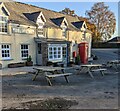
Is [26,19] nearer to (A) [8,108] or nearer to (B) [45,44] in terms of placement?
(B) [45,44]

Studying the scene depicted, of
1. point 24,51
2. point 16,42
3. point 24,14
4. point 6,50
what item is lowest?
point 24,51

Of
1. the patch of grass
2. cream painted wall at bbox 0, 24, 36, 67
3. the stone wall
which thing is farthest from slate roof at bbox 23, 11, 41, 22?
the patch of grass

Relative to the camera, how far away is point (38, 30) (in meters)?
24.4

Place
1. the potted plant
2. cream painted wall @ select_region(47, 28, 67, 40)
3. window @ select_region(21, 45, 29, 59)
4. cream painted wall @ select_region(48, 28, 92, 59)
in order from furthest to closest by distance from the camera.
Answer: cream painted wall @ select_region(48, 28, 92, 59) < cream painted wall @ select_region(47, 28, 67, 40) < window @ select_region(21, 45, 29, 59) < the potted plant

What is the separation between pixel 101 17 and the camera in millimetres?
59094

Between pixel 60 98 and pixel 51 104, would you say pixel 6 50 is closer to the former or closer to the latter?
pixel 60 98

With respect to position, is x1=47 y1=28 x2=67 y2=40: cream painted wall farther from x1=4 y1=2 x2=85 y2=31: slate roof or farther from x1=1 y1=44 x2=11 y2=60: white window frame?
x1=1 y1=44 x2=11 y2=60: white window frame

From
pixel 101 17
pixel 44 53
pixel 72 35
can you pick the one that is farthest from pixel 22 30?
pixel 101 17

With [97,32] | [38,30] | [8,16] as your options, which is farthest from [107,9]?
[8,16]

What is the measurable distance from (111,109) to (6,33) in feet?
51.8

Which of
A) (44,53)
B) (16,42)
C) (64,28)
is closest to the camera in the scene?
(16,42)

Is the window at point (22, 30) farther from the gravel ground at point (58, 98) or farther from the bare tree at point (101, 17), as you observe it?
the bare tree at point (101, 17)

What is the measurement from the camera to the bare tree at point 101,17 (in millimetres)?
58781

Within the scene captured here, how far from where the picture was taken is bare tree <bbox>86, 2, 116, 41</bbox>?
58781mm
